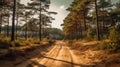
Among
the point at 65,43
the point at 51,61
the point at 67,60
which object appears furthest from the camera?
the point at 65,43

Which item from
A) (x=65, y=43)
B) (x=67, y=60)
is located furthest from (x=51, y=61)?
A: (x=65, y=43)

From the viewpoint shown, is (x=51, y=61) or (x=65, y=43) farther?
(x=65, y=43)

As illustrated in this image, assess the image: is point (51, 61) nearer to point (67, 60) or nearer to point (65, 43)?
point (67, 60)

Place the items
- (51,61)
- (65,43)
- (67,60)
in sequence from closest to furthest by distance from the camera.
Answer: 1. (51,61)
2. (67,60)
3. (65,43)

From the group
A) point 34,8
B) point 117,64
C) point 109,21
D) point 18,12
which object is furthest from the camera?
point 109,21

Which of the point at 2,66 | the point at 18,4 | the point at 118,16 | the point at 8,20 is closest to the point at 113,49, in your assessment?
the point at 2,66

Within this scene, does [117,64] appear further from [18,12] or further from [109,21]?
[109,21]

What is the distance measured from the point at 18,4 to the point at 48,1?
11.2m

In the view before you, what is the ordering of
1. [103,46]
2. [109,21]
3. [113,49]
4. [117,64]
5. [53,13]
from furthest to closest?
[109,21] → [53,13] → [103,46] → [113,49] → [117,64]

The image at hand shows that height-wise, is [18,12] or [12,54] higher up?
[18,12]

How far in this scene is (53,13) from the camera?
160 ft

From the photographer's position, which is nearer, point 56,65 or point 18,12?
point 56,65

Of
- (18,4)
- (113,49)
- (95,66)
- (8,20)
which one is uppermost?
(18,4)

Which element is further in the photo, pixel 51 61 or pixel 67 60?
pixel 67 60
